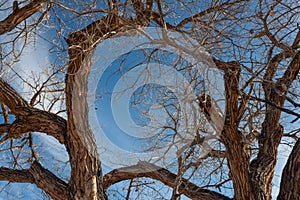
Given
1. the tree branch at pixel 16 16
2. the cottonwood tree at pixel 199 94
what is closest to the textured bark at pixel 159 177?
the cottonwood tree at pixel 199 94

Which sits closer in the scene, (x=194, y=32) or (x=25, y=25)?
(x=194, y=32)

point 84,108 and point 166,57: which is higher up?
point 166,57

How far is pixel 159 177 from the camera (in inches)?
167

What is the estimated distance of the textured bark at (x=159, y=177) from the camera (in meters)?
3.82

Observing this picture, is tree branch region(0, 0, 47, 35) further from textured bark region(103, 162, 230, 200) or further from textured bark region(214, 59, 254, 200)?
textured bark region(103, 162, 230, 200)

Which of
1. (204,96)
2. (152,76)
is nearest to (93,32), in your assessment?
(152,76)

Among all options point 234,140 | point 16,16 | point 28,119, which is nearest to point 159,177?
point 234,140

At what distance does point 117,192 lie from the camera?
15.7 ft

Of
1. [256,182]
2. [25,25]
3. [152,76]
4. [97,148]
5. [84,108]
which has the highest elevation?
[25,25]

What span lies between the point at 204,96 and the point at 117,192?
2012 millimetres

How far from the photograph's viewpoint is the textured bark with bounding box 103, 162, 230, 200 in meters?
3.82

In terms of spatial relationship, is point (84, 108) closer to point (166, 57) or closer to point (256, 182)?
point (166, 57)

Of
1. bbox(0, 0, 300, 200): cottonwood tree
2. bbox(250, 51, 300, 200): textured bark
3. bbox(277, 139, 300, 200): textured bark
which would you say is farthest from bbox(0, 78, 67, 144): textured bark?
bbox(277, 139, 300, 200): textured bark

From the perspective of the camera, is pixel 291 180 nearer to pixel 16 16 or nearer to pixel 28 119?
pixel 28 119
